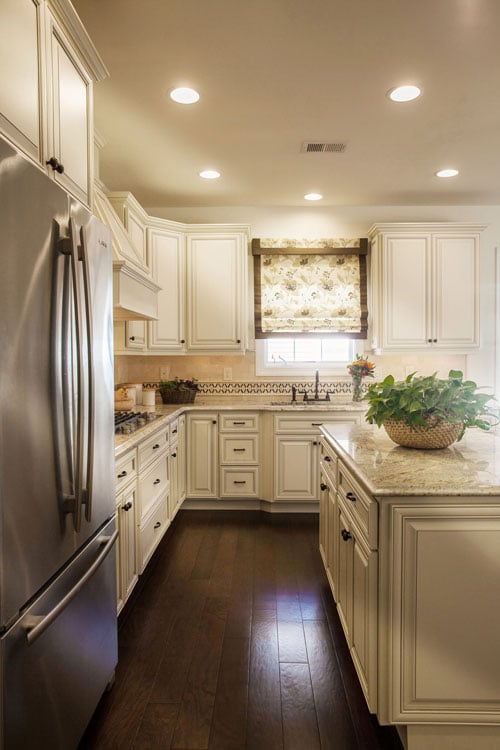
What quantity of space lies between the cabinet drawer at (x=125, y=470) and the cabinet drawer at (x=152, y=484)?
16 centimetres

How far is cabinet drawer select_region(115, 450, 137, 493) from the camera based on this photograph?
215 centimetres

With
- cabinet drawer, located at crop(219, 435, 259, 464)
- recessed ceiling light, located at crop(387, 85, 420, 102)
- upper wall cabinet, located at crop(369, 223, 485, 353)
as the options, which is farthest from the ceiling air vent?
cabinet drawer, located at crop(219, 435, 259, 464)

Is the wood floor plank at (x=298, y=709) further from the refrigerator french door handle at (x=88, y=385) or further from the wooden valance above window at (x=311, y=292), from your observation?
the wooden valance above window at (x=311, y=292)

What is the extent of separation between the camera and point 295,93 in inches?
98.4

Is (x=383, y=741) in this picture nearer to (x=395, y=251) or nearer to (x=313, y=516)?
(x=313, y=516)

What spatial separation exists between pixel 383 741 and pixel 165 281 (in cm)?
347

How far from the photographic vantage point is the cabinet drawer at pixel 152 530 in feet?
8.46

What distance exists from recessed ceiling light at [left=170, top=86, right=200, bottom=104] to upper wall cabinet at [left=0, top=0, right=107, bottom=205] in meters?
0.62

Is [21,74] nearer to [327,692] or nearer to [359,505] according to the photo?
[359,505]

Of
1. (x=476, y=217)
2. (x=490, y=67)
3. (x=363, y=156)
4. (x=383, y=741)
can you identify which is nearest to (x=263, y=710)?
(x=383, y=741)

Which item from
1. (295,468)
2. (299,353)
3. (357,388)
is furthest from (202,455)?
(357,388)

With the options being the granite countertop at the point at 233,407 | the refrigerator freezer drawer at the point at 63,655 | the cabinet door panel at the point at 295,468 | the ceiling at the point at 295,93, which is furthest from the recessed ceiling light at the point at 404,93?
the refrigerator freezer drawer at the point at 63,655

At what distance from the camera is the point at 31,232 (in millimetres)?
1179

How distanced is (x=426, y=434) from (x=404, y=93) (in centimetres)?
188
